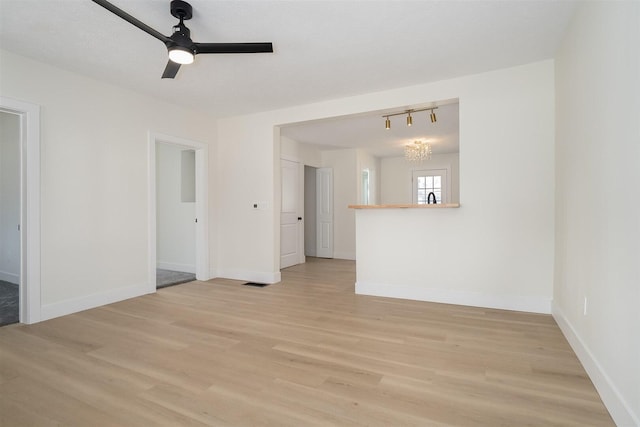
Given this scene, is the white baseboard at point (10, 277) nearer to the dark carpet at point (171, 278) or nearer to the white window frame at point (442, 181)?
the dark carpet at point (171, 278)

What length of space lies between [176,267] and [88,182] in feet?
8.37

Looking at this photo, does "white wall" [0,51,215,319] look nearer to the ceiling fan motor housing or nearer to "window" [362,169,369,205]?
the ceiling fan motor housing

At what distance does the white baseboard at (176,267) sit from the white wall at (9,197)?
1944 millimetres

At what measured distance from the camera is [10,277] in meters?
4.85

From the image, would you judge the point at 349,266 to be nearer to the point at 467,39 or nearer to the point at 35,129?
the point at 467,39

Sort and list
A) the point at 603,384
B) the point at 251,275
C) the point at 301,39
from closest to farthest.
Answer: the point at 603,384, the point at 301,39, the point at 251,275

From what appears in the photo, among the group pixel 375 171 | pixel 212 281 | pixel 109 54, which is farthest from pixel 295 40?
pixel 375 171

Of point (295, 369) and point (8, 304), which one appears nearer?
point (295, 369)

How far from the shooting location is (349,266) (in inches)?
255

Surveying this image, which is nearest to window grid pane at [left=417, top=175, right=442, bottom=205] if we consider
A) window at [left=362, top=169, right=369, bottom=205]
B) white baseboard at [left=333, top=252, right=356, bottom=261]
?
window at [left=362, top=169, right=369, bottom=205]

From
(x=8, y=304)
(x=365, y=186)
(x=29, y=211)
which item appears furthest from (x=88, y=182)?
(x=365, y=186)

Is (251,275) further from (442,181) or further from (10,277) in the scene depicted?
(442,181)

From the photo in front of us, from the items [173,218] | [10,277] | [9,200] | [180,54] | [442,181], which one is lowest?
[10,277]

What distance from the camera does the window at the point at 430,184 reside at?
27.1ft
